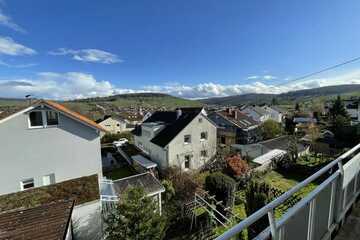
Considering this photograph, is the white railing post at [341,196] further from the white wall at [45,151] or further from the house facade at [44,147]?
the white wall at [45,151]

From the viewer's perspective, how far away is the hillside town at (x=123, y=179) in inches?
328

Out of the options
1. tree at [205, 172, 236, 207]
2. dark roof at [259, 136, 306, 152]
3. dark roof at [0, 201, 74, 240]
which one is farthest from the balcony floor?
dark roof at [259, 136, 306, 152]

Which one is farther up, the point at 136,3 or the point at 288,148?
the point at 136,3

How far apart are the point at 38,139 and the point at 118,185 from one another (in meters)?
5.78

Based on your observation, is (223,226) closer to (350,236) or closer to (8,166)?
(350,236)

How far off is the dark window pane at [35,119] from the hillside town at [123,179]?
53 millimetres

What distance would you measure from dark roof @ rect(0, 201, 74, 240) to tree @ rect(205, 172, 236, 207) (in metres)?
9.90

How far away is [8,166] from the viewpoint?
35.5ft

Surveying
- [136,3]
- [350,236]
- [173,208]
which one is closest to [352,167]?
[350,236]

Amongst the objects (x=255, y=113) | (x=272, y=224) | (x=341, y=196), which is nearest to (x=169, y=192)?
(x=341, y=196)

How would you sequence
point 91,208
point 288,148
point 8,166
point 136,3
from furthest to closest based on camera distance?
point 288,148, point 136,3, point 8,166, point 91,208

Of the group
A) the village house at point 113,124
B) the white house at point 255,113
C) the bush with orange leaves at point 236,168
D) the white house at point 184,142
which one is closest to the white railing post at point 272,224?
the bush with orange leaves at point 236,168

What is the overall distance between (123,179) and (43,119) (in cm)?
667

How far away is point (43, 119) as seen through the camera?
11.5 meters
